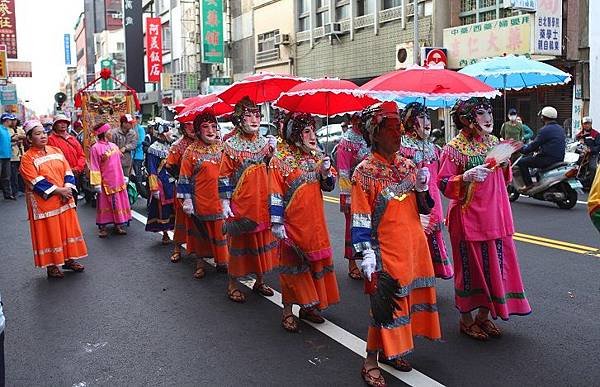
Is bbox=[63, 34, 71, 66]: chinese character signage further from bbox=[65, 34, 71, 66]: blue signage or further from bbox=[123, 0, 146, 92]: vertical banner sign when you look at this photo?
bbox=[123, 0, 146, 92]: vertical banner sign

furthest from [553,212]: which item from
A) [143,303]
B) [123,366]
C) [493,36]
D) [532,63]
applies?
[493,36]

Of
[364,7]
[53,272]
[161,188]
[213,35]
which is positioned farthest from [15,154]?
[213,35]

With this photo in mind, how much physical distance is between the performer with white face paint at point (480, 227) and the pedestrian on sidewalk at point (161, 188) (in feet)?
15.5

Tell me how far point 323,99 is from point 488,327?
2557 mm

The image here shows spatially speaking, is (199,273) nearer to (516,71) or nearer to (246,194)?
(246,194)

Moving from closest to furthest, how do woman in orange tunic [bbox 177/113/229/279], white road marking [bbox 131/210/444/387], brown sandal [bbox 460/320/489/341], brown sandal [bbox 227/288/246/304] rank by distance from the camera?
white road marking [bbox 131/210/444/387], brown sandal [bbox 460/320/489/341], brown sandal [bbox 227/288/246/304], woman in orange tunic [bbox 177/113/229/279]

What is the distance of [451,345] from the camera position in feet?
15.8

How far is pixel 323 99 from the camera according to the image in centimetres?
614

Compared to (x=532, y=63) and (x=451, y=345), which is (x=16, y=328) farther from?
(x=532, y=63)

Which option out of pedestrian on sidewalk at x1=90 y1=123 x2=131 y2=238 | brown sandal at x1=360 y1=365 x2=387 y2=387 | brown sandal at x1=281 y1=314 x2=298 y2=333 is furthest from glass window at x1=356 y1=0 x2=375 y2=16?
brown sandal at x1=360 y1=365 x2=387 y2=387

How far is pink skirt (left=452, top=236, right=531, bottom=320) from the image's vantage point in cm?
475

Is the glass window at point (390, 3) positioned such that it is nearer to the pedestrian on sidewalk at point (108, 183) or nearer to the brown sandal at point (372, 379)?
the pedestrian on sidewalk at point (108, 183)

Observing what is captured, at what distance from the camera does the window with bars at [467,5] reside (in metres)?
20.8

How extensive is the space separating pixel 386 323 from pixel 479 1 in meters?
18.4
